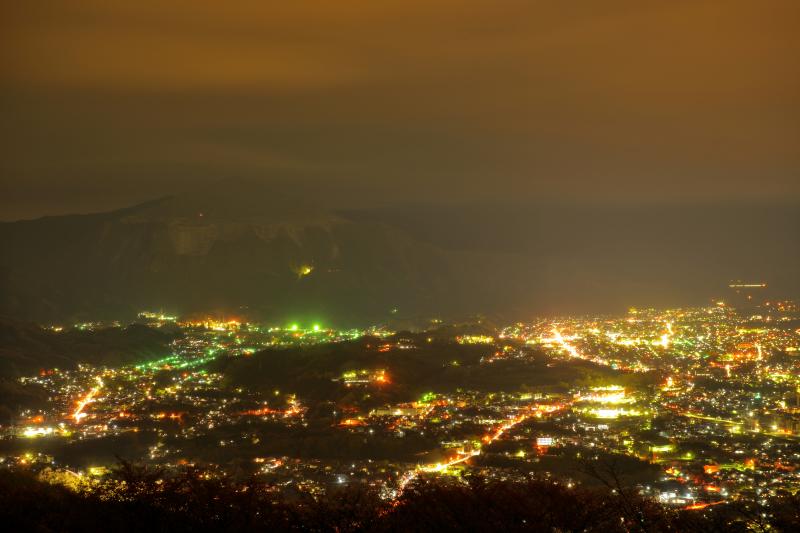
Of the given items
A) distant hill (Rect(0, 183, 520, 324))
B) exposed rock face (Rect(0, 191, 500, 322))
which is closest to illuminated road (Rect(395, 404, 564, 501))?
distant hill (Rect(0, 183, 520, 324))

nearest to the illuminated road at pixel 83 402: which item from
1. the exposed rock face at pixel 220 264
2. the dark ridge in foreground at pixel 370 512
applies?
the dark ridge in foreground at pixel 370 512

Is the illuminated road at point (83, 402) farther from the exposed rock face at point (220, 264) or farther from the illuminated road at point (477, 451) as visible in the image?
the exposed rock face at point (220, 264)

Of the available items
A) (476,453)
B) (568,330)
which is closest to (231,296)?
(568,330)

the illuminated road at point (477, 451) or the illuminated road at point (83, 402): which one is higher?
the illuminated road at point (83, 402)

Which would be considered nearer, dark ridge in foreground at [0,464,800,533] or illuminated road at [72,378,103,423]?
dark ridge in foreground at [0,464,800,533]

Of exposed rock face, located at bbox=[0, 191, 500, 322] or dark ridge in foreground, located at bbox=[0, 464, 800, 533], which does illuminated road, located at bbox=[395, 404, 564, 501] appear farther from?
exposed rock face, located at bbox=[0, 191, 500, 322]

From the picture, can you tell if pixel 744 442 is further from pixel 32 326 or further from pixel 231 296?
pixel 231 296
